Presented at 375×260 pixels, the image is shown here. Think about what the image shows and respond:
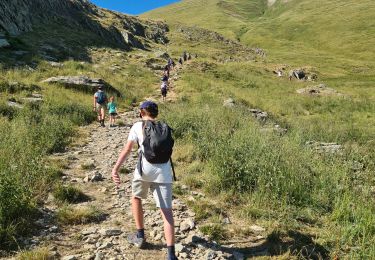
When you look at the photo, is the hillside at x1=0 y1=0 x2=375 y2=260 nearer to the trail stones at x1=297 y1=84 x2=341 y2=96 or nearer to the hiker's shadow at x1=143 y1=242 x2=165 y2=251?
the hiker's shadow at x1=143 y1=242 x2=165 y2=251

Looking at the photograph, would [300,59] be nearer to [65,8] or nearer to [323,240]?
[65,8]

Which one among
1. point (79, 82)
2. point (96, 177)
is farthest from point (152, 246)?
point (79, 82)

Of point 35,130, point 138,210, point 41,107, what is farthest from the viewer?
point 41,107

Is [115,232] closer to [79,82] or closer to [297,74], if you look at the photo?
[79,82]

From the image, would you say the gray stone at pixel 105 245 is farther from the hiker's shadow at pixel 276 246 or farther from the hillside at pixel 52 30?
the hillside at pixel 52 30

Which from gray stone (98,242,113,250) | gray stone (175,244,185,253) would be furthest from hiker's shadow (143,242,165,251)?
gray stone (98,242,113,250)

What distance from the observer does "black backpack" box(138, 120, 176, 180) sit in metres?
6.01

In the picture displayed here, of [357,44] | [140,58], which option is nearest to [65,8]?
[140,58]

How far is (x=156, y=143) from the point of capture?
6.00m

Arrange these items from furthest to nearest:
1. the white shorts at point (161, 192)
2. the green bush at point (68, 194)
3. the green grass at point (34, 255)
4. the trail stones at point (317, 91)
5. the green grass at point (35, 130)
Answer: the trail stones at point (317, 91)
the green bush at point (68, 194)
the green grass at point (35, 130)
the white shorts at point (161, 192)
the green grass at point (34, 255)

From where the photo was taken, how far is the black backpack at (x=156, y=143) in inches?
237

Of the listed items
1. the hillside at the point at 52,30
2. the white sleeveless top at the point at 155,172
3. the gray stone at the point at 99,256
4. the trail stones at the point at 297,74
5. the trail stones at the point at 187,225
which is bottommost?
the trail stones at the point at 187,225

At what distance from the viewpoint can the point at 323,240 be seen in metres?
6.98

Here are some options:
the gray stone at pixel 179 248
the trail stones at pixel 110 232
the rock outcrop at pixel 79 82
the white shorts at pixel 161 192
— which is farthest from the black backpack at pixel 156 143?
the rock outcrop at pixel 79 82
